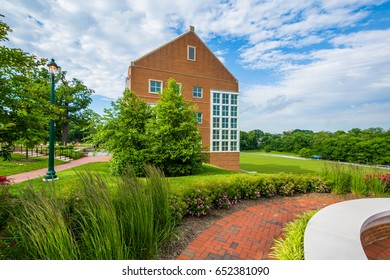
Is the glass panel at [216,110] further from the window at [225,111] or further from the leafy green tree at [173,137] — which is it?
the leafy green tree at [173,137]

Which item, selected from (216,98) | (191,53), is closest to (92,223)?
(216,98)

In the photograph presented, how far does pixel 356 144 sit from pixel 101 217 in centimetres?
3635

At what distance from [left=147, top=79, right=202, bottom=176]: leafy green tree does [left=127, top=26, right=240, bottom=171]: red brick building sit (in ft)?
20.2

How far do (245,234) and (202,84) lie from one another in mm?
16545

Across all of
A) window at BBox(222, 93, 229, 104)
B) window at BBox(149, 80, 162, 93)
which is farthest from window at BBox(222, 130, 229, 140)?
window at BBox(149, 80, 162, 93)

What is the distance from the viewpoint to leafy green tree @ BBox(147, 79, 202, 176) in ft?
30.9

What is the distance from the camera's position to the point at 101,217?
1.91 metres

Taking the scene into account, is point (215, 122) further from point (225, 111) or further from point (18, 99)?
point (18, 99)

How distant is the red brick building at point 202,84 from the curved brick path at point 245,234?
38.8 ft

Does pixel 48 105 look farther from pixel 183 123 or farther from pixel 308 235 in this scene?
pixel 183 123

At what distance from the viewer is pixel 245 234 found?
10.2 feet

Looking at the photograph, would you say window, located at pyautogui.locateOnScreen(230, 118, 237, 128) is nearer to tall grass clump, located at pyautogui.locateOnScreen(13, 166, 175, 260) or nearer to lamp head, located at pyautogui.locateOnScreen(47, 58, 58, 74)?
lamp head, located at pyautogui.locateOnScreen(47, 58, 58, 74)
